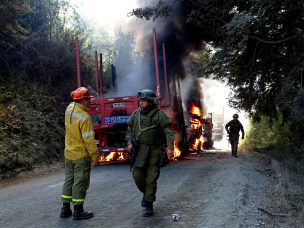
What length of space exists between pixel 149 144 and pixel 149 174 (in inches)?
17.4

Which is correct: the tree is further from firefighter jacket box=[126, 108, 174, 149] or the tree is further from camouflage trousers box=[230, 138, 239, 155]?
firefighter jacket box=[126, 108, 174, 149]

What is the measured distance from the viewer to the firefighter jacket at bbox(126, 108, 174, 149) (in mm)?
6161

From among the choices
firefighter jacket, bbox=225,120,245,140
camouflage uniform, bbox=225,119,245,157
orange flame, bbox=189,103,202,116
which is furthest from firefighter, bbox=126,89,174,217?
orange flame, bbox=189,103,202,116

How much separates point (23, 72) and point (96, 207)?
403 inches

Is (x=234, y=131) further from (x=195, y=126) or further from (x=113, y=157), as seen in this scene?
(x=113, y=157)

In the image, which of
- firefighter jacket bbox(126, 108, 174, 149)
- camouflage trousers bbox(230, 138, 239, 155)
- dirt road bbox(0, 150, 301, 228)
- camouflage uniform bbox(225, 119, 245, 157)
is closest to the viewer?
dirt road bbox(0, 150, 301, 228)

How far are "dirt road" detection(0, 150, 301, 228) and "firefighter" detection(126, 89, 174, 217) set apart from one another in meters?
0.44

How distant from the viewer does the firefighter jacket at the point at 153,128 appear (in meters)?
6.16

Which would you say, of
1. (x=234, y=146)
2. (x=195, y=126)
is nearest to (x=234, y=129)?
(x=234, y=146)

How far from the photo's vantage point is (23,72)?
15766 millimetres

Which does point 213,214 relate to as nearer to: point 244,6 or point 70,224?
point 70,224

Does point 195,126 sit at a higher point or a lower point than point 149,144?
higher

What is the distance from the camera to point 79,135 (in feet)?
19.7

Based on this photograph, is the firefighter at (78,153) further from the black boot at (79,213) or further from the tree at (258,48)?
the tree at (258,48)
